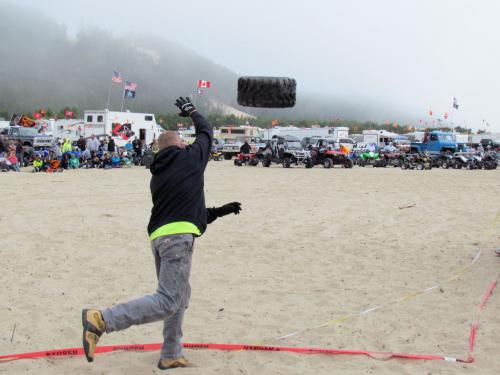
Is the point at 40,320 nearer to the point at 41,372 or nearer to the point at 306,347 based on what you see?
the point at 41,372

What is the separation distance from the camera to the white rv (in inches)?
1337

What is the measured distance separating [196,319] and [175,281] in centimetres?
138

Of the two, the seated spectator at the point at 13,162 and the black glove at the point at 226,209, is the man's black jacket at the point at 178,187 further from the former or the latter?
the seated spectator at the point at 13,162

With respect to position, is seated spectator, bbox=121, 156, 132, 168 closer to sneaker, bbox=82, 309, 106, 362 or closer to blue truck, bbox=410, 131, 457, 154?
blue truck, bbox=410, 131, 457, 154

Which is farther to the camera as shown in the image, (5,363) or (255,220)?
(255,220)

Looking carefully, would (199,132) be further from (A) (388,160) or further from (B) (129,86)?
(B) (129,86)

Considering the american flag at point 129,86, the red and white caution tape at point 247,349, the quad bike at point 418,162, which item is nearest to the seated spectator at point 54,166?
the quad bike at point 418,162

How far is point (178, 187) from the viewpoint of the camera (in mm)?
3469

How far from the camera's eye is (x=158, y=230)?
11.3 feet

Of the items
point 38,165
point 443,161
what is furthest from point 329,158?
point 38,165

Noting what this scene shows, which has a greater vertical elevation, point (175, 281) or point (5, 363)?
point (175, 281)

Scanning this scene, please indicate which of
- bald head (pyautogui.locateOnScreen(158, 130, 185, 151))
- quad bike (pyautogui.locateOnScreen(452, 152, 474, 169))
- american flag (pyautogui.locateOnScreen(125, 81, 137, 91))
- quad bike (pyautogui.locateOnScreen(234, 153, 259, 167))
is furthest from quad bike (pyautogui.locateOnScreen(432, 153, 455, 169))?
bald head (pyautogui.locateOnScreen(158, 130, 185, 151))

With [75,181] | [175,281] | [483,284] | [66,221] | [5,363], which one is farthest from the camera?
[75,181]

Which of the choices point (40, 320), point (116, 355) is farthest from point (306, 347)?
point (40, 320)
